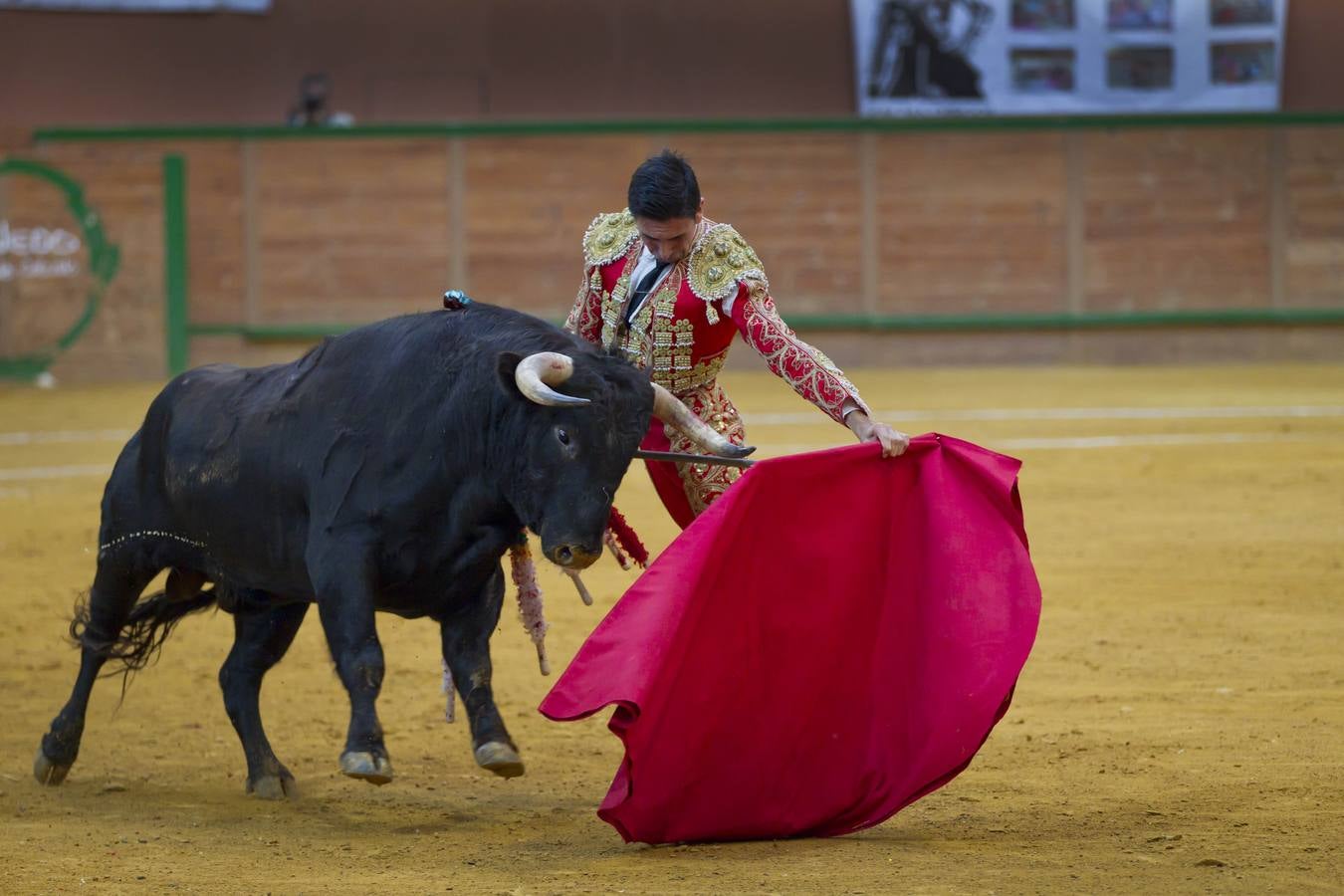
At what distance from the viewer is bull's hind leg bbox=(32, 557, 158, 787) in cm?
479

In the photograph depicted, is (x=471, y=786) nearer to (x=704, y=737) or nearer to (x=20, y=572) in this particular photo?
(x=704, y=737)

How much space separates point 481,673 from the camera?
13.6 ft

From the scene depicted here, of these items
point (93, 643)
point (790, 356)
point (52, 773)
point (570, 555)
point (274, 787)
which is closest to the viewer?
point (570, 555)

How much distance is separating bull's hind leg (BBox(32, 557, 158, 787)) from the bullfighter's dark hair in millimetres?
1707

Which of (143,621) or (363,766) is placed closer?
(363,766)

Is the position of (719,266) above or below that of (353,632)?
above

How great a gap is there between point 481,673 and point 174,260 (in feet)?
35.1

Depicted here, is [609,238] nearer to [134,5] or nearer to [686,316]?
[686,316]

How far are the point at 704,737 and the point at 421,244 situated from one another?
11.0m

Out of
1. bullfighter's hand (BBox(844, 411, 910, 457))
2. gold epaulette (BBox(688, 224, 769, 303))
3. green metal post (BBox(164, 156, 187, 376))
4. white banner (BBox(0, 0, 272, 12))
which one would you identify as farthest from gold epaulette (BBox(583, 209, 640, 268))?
white banner (BBox(0, 0, 272, 12))

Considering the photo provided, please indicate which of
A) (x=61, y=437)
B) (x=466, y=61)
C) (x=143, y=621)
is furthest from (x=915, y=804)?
(x=466, y=61)

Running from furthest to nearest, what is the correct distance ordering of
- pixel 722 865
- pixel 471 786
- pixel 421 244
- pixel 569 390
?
pixel 421 244, pixel 471 786, pixel 569 390, pixel 722 865

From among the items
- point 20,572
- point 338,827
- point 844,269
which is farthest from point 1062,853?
point 844,269

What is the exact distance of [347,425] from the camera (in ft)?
13.7
